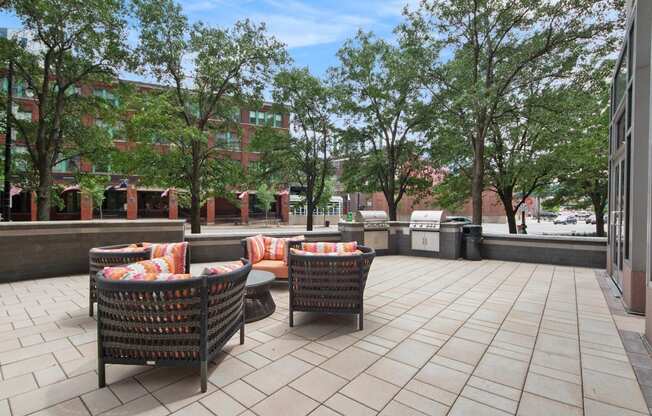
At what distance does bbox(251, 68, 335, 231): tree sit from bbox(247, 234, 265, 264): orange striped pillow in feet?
36.3

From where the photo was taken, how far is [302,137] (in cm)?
1688

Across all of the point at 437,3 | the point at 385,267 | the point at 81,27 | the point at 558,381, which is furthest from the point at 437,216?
the point at 81,27

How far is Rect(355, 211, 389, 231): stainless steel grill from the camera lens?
9.47m

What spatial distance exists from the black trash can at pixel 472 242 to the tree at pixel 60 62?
13.3m

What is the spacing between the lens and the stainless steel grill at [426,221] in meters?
9.16

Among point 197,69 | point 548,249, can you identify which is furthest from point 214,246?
point 548,249

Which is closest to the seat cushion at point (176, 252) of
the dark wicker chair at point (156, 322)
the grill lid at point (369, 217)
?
the dark wicker chair at point (156, 322)

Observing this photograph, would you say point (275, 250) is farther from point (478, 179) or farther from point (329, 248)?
point (478, 179)

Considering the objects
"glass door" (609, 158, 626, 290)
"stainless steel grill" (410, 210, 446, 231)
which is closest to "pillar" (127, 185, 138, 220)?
"stainless steel grill" (410, 210, 446, 231)

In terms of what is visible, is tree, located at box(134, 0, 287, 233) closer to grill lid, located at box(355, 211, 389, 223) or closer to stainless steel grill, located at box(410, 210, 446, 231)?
grill lid, located at box(355, 211, 389, 223)

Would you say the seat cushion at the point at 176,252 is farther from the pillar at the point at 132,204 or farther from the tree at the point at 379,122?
the pillar at the point at 132,204

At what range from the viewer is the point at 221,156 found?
14547mm

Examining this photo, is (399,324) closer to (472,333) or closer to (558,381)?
(472,333)

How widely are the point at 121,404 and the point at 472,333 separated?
3.41m
